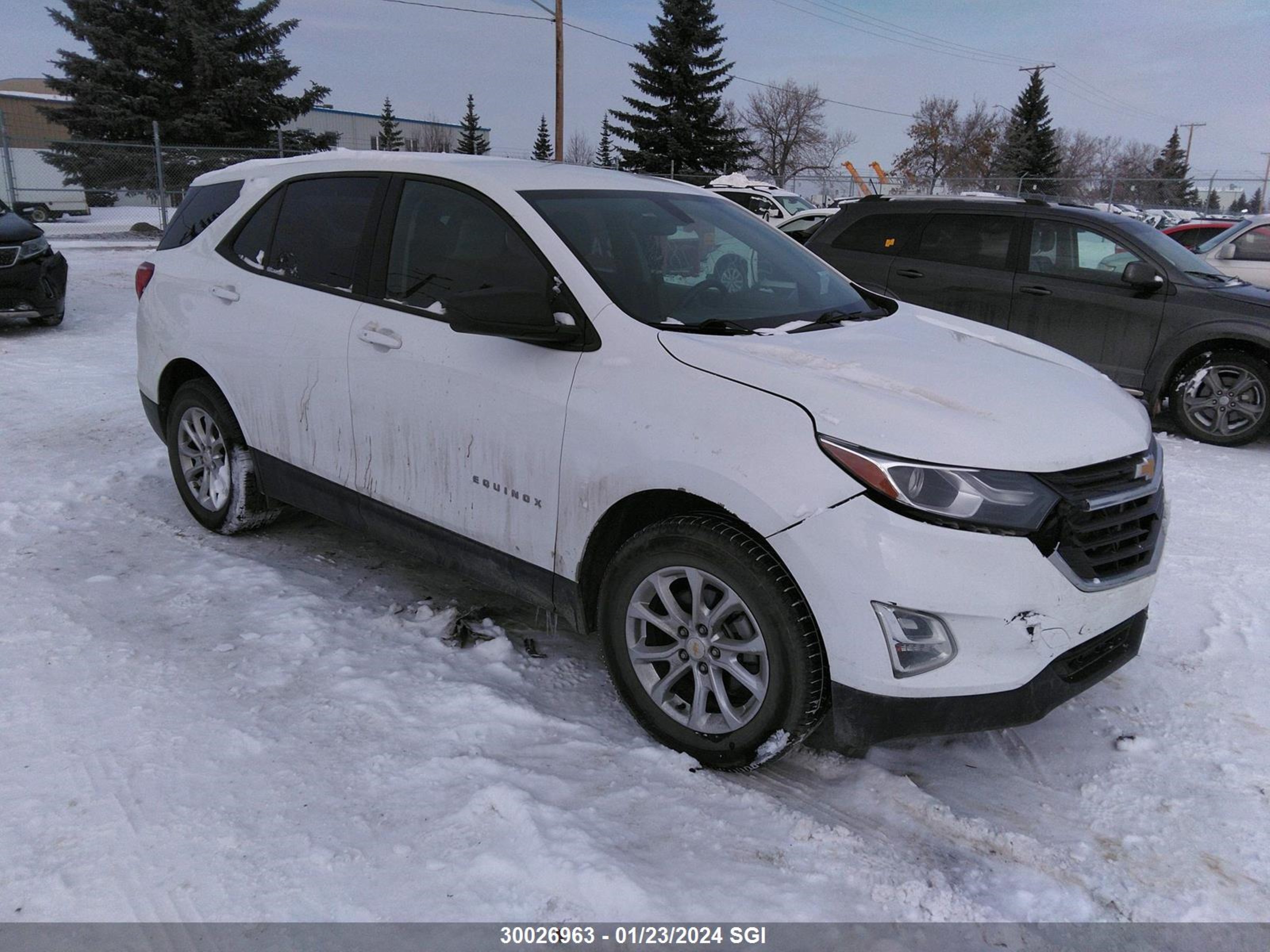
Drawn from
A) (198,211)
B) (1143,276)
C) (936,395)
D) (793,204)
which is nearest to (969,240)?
(1143,276)

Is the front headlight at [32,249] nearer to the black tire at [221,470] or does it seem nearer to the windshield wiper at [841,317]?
the black tire at [221,470]

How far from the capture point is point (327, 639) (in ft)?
12.0

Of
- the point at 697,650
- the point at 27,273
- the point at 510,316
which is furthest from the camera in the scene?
the point at 27,273

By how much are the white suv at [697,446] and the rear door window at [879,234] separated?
179 inches

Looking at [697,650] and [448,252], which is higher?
[448,252]

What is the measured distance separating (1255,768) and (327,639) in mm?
3348

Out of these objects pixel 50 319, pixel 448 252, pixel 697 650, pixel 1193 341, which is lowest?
pixel 697 650

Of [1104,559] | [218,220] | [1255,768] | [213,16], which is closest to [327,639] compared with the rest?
[218,220]

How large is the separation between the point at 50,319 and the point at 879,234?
9.02 m

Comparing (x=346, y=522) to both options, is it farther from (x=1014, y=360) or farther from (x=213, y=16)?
(x=213, y=16)

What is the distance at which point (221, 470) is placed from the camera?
15.0 ft

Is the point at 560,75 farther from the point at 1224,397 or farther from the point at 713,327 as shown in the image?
the point at 713,327

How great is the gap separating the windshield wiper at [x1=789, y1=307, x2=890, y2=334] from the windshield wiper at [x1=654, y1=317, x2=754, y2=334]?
0.20 meters

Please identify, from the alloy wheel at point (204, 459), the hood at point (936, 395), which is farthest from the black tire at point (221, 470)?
the hood at point (936, 395)
